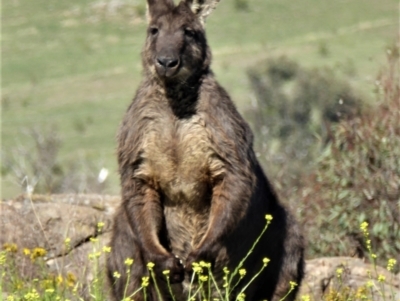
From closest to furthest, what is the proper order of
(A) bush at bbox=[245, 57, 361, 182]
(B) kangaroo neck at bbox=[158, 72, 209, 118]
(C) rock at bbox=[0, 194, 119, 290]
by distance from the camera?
1. (B) kangaroo neck at bbox=[158, 72, 209, 118]
2. (C) rock at bbox=[0, 194, 119, 290]
3. (A) bush at bbox=[245, 57, 361, 182]

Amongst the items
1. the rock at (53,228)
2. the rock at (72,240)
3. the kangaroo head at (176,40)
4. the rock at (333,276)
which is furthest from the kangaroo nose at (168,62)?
the rock at (333,276)

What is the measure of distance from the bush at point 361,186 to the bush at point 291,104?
11181 millimetres

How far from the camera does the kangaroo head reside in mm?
7590

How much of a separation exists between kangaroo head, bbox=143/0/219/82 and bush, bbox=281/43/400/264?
4388mm

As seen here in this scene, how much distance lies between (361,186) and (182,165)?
4740 millimetres

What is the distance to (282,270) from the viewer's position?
8312 millimetres

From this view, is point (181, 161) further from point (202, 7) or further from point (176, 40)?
point (202, 7)

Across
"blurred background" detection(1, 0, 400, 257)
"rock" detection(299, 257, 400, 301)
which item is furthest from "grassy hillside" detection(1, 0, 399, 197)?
"rock" detection(299, 257, 400, 301)

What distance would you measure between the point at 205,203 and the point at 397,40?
7523 mm

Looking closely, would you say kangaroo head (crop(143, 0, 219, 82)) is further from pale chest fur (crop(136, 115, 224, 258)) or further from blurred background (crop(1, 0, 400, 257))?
blurred background (crop(1, 0, 400, 257))

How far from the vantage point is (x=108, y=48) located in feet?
174

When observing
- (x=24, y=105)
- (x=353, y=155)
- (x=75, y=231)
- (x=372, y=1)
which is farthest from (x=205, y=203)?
Result: (x=372, y=1)

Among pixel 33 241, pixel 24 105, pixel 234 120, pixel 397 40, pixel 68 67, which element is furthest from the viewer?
pixel 68 67

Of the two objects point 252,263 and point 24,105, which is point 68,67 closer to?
point 24,105
